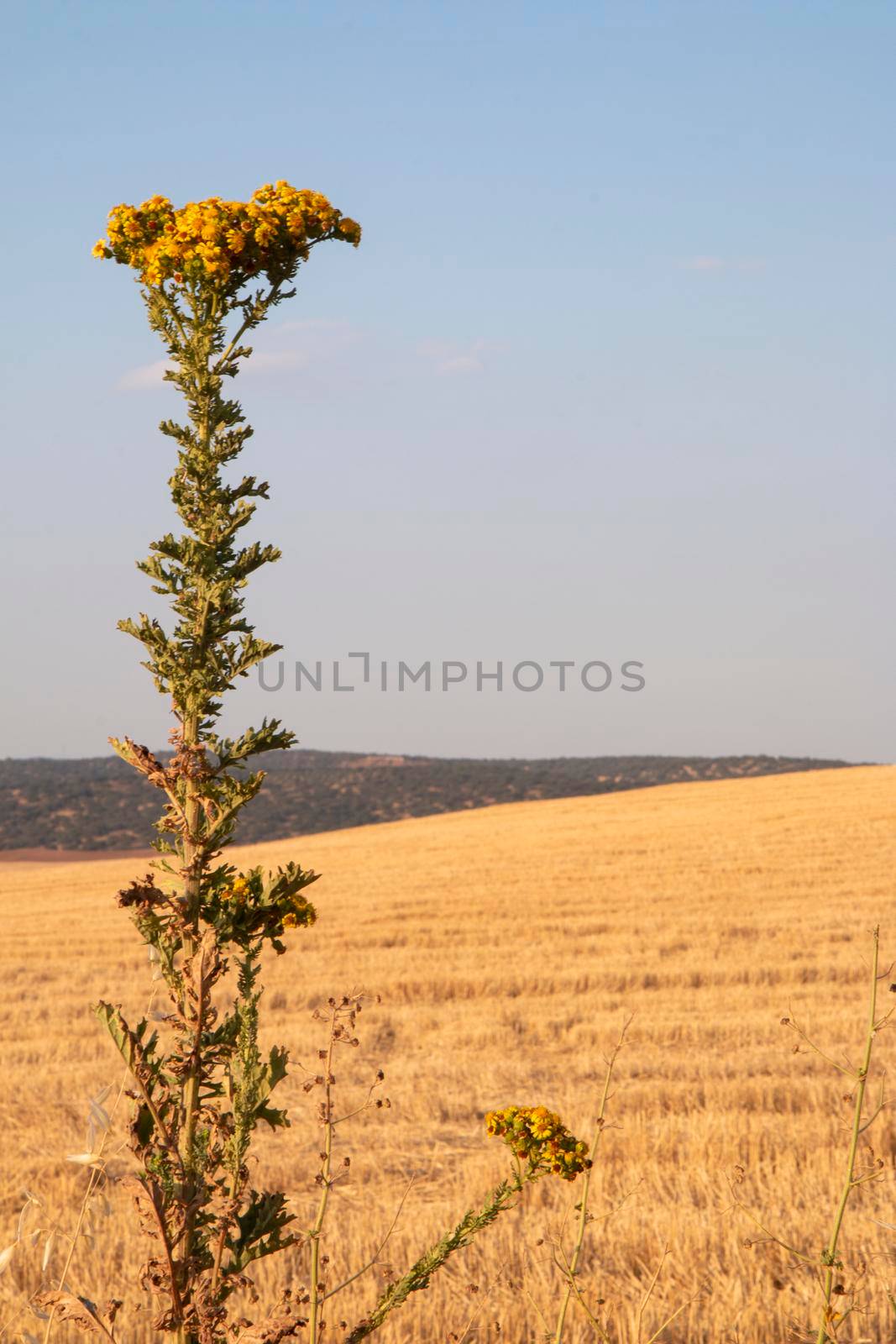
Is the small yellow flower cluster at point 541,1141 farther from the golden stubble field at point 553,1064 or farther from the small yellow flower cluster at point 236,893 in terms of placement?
the small yellow flower cluster at point 236,893

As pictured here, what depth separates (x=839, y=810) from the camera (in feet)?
104

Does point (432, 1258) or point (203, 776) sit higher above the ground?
point (203, 776)

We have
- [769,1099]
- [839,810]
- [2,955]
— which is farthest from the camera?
[839,810]

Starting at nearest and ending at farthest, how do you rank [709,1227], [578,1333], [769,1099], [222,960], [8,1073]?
[222,960] < [578,1333] < [709,1227] < [769,1099] < [8,1073]

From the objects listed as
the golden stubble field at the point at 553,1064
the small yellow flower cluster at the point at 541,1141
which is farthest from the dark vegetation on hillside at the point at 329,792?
the small yellow flower cluster at the point at 541,1141

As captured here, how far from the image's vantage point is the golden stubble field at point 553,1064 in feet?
17.2

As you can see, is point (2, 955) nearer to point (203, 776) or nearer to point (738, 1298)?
point (738, 1298)

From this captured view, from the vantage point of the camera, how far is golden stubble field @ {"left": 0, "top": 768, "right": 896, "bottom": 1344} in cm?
525

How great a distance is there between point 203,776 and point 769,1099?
7563 millimetres

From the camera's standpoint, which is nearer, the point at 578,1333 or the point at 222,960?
the point at 222,960

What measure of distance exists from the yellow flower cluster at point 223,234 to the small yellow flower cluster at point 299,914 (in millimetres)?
1499

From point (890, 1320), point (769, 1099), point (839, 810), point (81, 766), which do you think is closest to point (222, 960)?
point (890, 1320)

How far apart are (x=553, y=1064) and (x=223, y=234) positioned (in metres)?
8.92

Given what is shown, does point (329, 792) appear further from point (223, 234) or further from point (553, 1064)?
point (223, 234)
